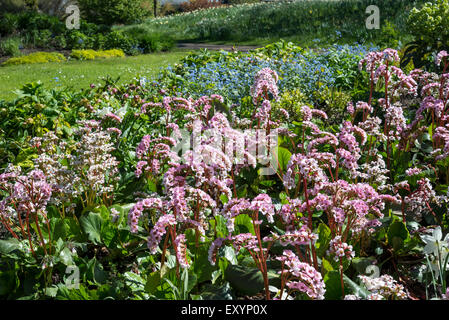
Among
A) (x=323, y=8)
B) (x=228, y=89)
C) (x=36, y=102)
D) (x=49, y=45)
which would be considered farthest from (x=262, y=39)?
(x=36, y=102)

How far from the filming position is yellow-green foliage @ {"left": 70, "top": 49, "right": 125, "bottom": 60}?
40.2ft

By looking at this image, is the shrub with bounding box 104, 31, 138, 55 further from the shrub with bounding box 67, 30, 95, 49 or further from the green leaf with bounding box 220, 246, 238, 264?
the green leaf with bounding box 220, 246, 238, 264

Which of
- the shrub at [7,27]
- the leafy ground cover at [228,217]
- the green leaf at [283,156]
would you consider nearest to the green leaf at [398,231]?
the leafy ground cover at [228,217]

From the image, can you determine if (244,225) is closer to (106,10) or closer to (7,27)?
(7,27)

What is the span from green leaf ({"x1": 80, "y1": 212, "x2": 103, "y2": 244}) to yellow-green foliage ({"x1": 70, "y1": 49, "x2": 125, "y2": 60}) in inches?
414

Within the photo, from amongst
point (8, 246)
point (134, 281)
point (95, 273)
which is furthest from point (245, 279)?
point (8, 246)

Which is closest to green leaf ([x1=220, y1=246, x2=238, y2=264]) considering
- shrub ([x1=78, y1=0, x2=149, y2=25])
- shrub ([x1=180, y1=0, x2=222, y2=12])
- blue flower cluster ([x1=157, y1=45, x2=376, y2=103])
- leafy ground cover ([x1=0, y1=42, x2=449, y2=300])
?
leafy ground cover ([x1=0, y1=42, x2=449, y2=300])

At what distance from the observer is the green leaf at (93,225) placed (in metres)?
2.50

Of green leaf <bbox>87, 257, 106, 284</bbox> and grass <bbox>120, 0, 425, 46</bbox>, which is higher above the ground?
grass <bbox>120, 0, 425, 46</bbox>

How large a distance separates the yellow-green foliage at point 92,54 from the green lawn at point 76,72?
0.57 metres

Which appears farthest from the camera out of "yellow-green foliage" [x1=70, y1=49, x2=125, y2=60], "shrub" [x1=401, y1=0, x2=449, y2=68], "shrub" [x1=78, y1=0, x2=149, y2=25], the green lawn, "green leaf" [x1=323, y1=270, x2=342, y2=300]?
"shrub" [x1=78, y1=0, x2=149, y2=25]

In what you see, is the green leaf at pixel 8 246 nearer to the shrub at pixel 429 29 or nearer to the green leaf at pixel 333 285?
the green leaf at pixel 333 285

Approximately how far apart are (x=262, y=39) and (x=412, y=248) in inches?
562

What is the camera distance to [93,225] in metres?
2.52
